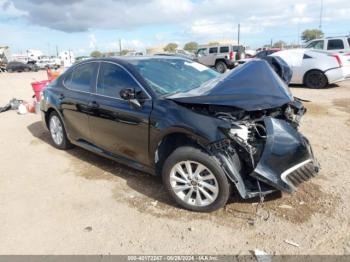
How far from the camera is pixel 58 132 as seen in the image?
601cm

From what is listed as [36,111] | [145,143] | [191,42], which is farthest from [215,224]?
[191,42]

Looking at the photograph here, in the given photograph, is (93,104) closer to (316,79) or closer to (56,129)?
(56,129)

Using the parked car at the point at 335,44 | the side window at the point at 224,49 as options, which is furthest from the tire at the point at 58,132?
the side window at the point at 224,49

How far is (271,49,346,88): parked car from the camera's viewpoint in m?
11.8

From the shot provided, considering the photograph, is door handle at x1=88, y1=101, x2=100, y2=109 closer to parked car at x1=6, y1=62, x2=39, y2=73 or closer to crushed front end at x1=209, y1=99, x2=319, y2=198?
crushed front end at x1=209, y1=99, x2=319, y2=198

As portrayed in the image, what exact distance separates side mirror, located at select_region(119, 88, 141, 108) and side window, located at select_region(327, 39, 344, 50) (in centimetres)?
1413

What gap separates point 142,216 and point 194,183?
2.25 feet

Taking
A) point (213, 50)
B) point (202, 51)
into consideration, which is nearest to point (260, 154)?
point (213, 50)

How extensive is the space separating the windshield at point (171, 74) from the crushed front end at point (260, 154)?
997 mm

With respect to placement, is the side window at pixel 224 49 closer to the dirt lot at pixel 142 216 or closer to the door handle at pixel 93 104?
the dirt lot at pixel 142 216

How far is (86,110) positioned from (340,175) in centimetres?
357

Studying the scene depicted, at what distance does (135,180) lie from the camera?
459cm

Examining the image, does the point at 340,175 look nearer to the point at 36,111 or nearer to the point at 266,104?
the point at 266,104

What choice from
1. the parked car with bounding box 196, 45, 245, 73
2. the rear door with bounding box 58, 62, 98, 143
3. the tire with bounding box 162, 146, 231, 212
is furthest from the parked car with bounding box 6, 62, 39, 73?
the tire with bounding box 162, 146, 231, 212
